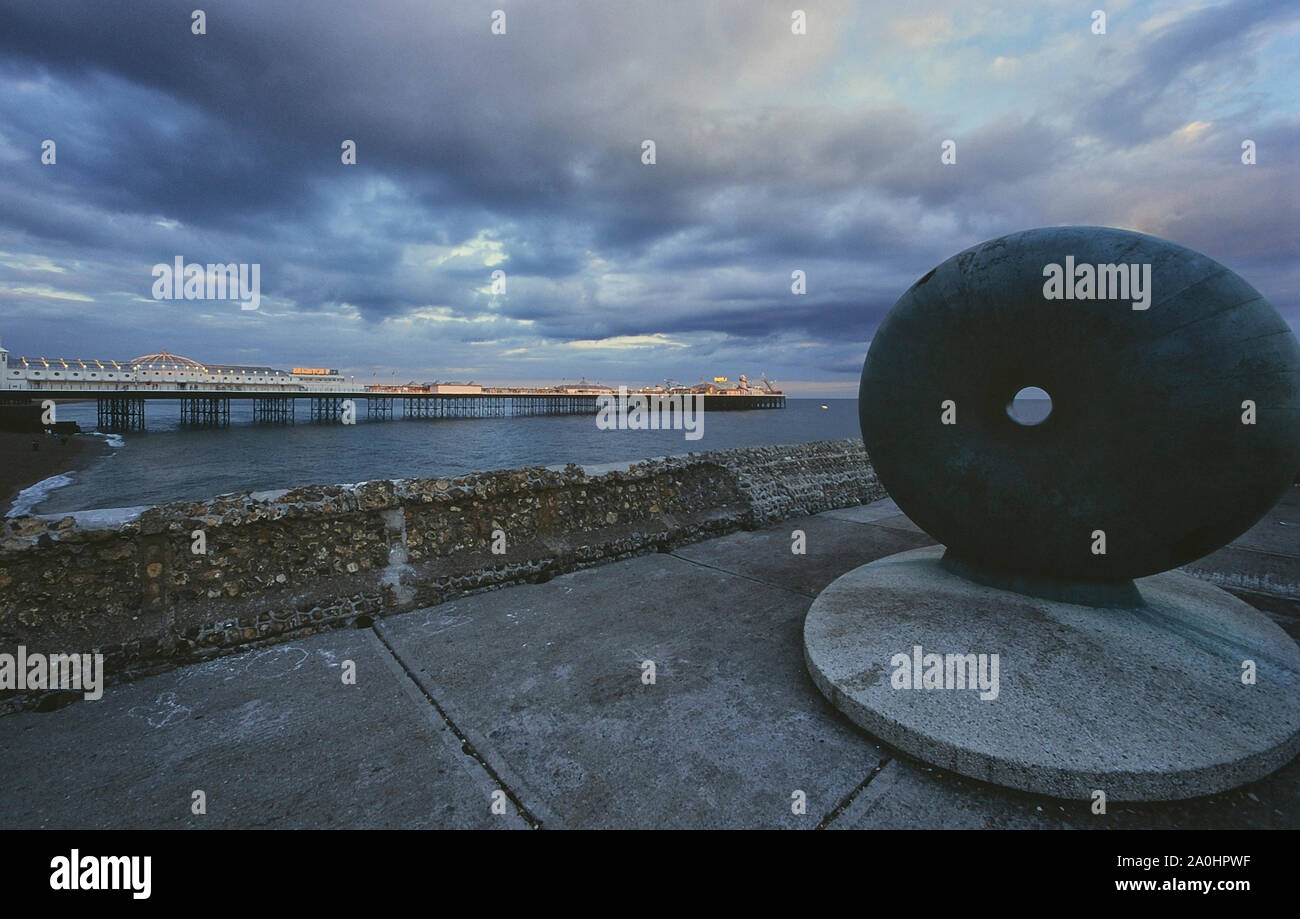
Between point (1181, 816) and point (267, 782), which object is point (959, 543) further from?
point (267, 782)

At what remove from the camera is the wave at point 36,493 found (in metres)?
Answer: 23.7

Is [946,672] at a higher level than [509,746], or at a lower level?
higher

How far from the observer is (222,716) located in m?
3.42

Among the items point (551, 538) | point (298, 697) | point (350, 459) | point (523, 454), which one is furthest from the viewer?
point (523, 454)

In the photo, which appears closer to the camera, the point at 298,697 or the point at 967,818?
the point at 967,818

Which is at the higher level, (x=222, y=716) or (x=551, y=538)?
(x=551, y=538)

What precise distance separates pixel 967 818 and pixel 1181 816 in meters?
1.07

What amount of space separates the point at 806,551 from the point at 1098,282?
4487 mm

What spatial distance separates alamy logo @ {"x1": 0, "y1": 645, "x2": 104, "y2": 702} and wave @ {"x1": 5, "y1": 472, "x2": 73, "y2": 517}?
27334mm

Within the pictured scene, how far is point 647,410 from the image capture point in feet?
545

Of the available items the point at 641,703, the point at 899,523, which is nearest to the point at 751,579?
the point at 641,703

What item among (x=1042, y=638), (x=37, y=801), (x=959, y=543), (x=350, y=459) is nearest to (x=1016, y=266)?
(x=959, y=543)

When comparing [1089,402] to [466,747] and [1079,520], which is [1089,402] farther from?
[466,747]

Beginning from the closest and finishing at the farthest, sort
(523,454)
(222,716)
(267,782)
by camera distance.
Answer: (267,782) < (222,716) < (523,454)
